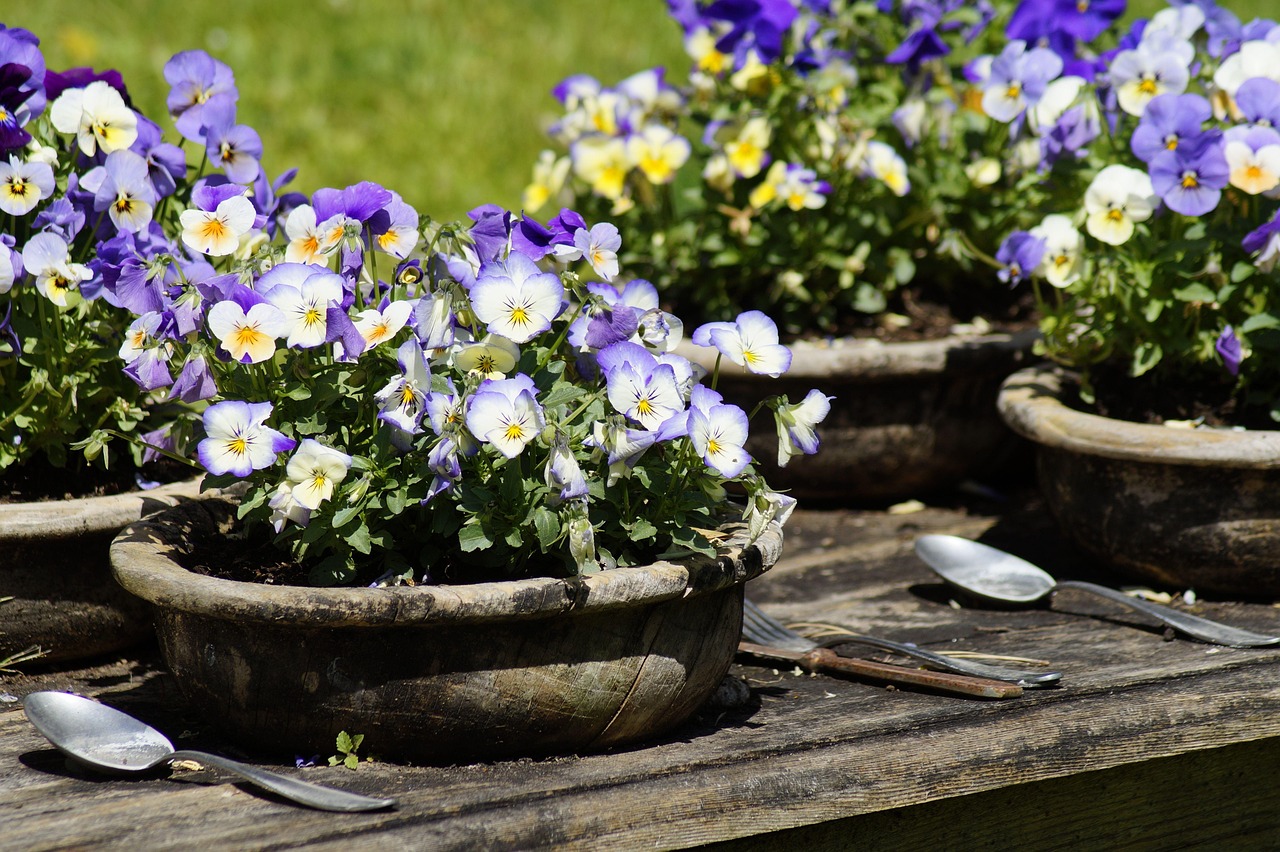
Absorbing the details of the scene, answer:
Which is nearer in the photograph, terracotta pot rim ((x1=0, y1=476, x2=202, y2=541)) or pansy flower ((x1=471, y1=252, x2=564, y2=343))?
pansy flower ((x1=471, y1=252, x2=564, y2=343))

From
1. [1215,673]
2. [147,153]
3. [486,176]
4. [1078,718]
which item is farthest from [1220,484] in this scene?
[486,176]

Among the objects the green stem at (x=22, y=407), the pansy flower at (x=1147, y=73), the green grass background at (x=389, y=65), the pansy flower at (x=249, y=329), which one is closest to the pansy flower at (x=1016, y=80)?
the pansy flower at (x=1147, y=73)

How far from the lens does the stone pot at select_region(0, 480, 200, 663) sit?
1598 mm

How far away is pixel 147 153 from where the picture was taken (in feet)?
5.69

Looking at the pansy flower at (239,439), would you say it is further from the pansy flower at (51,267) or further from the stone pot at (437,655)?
the pansy flower at (51,267)

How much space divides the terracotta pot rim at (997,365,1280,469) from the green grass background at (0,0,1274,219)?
254 centimetres

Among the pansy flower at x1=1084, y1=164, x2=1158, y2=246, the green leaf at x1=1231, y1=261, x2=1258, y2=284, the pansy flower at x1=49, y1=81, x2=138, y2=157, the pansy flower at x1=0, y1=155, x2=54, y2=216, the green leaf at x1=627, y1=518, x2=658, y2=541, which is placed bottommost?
the green leaf at x1=627, y1=518, x2=658, y2=541

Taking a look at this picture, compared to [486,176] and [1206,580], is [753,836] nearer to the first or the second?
[1206,580]

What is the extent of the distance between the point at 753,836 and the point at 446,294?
62 centimetres

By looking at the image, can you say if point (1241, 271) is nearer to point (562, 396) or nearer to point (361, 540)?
point (562, 396)

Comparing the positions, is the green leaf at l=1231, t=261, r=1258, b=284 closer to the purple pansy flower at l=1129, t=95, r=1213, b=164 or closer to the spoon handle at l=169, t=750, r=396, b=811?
the purple pansy flower at l=1129, t=95, r=1213, b=164

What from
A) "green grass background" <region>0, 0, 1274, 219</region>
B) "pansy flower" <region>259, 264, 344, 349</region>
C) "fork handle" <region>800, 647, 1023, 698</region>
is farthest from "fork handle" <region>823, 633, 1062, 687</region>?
"green grass background" <region>0, 0, 1274, 219</region>

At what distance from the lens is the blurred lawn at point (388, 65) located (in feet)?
14.9

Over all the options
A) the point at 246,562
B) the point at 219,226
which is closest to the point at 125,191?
the point at 219,226
